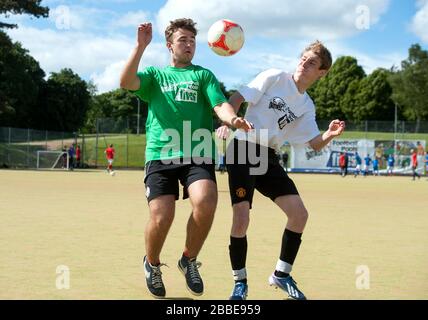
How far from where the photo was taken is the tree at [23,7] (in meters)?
43.3

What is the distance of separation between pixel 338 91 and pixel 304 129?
323ft

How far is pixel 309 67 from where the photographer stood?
6.01 m

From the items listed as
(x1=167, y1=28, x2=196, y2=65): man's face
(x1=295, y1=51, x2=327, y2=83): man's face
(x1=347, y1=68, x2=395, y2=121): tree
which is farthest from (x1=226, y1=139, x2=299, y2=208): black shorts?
(x1=347, y1=68, x2=395, y2=121): tree

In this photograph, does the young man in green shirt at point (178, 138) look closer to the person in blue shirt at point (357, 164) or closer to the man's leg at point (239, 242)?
the man's leg at point (239, 242)

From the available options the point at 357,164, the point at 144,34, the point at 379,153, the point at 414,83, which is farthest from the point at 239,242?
the point at 414,83

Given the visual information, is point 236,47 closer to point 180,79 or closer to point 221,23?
point 221,23

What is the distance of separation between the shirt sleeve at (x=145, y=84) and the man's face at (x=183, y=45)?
11.5 inches

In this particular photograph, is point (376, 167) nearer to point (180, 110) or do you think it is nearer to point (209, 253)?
point (209, 253)

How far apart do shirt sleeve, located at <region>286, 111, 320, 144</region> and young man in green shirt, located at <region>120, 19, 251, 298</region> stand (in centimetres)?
97

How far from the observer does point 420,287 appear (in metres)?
5.77

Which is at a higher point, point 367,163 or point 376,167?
point 367,163

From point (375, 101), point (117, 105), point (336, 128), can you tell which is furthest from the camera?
point (117, 105)
